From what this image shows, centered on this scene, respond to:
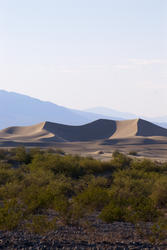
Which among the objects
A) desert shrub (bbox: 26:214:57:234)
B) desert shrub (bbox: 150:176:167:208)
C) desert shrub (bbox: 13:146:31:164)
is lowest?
desert shrub (bbox: 150:176:167:208)

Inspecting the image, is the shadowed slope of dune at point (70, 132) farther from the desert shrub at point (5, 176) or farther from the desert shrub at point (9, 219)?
the desert shrub at point (9, 219)

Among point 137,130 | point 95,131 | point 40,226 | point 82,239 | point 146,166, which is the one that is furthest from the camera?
point 95,131

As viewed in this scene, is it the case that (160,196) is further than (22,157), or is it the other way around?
(22,157)

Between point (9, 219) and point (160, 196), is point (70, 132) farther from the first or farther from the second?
point (9, 219)

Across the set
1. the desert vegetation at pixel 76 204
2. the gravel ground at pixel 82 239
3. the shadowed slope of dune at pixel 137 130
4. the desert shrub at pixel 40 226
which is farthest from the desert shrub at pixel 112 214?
the shadowed slope of dune at pixel 137 130

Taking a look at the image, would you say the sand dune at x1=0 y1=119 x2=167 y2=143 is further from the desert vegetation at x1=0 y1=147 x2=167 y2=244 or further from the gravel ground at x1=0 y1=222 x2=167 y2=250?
the gravel ground at x1=0 y1=222 x2=167 y2=250

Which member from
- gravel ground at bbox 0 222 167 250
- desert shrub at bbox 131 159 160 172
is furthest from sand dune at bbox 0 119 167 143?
gravel ground at bbox 0 222 167 250

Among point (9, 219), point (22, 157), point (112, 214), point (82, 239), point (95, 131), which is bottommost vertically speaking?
point (82, 239)

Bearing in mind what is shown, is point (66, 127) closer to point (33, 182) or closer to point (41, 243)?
point (33, 182)

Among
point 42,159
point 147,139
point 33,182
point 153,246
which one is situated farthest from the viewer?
point 147,139

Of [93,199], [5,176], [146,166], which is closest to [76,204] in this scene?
[93,199]

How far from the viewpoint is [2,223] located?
9.96 metres

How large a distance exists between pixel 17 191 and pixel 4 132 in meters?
82.9

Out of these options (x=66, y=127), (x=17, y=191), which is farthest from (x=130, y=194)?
(x=66, y=127)
